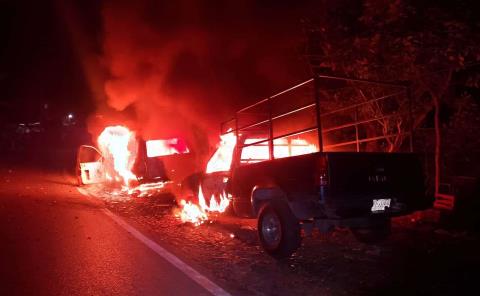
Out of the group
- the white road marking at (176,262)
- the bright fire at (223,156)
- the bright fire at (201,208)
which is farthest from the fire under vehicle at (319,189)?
the white road marking at (176,262)

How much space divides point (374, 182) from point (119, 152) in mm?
10356

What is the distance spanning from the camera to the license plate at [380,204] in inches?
216

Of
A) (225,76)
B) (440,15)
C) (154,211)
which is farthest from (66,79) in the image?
(440,15)

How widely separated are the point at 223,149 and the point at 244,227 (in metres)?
1.49

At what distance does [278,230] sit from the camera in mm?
5992

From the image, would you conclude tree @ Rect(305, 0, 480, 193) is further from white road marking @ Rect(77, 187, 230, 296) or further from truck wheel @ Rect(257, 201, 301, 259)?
white road marking @ Rect(77, 187, 230, 296)

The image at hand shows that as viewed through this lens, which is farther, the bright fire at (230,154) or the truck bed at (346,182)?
the bright fire at (230,154)

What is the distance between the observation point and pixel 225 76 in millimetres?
17266

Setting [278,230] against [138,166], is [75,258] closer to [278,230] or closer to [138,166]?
[278,230]

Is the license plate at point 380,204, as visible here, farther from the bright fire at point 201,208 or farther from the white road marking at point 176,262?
the bright fire at point 201,208

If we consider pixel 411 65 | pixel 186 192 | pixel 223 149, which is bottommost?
pixel 186 192

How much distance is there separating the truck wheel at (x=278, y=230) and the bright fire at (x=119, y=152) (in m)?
7.93

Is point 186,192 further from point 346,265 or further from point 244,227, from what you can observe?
point 346,265

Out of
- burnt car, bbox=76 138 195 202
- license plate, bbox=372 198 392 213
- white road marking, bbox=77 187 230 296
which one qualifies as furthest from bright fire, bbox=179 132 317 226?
burnt car, bbox=76 138 195 202
